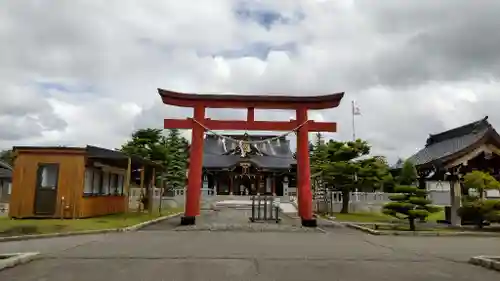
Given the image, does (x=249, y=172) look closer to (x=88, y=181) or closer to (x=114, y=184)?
(x=114, y=184)

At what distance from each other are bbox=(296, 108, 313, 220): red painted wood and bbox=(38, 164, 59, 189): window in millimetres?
10089

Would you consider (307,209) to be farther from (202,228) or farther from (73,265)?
(73,265)

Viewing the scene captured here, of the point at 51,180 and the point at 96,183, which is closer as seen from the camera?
the point at 51,180

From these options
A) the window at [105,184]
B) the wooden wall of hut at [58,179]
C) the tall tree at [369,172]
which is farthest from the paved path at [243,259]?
the tall tree at [369,172]

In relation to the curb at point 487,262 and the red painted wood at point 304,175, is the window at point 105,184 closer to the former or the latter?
the red painted wood at point 304,175

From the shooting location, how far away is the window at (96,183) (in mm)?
21344

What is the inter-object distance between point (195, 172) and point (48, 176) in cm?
618

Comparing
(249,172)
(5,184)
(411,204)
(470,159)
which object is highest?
(249,172)

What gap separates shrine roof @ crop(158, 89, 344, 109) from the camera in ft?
61.4

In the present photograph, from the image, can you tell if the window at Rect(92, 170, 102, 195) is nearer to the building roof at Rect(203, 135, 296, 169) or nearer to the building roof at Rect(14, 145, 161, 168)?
the building roof at Rect(14, 145, 161, 168)

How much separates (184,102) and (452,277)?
1342 centimetres

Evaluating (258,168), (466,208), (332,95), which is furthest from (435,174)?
(258,168)

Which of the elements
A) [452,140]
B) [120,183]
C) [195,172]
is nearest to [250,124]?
[195,172]

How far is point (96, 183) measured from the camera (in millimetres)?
21781
